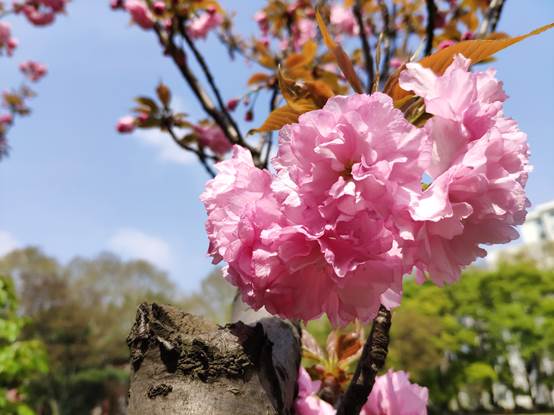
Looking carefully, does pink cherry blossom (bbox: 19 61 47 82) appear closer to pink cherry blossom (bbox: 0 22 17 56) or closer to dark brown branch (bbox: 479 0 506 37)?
pink cherry blossom (bbox: 0 22 17 56)

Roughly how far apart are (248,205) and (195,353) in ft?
0.87

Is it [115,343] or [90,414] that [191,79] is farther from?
[90,414]

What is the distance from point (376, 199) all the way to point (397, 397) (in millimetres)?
555

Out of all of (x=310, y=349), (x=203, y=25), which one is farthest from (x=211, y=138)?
(x=310, y=349)

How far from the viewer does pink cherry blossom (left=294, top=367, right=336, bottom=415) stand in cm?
96

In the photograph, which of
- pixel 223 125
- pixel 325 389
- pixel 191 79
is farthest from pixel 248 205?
pixel 191 79

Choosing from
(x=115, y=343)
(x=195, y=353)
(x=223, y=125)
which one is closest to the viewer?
(x=195, y=353)

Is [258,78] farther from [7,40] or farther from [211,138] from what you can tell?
[7,40]

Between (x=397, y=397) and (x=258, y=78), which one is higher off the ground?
(x=258, y=78)

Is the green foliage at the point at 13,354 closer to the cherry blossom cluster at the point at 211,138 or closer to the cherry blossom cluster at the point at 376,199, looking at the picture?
the cherry blossom cluster at the point at 211,138

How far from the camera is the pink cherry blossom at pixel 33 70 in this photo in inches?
310

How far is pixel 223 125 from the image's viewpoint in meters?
2.12

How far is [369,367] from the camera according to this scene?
737mm

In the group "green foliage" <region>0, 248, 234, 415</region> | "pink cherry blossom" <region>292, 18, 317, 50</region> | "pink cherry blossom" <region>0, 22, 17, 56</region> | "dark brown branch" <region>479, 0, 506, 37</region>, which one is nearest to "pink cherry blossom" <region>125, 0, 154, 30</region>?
"pink cherry blossom" <region>292, 18, 317, 50</region>
